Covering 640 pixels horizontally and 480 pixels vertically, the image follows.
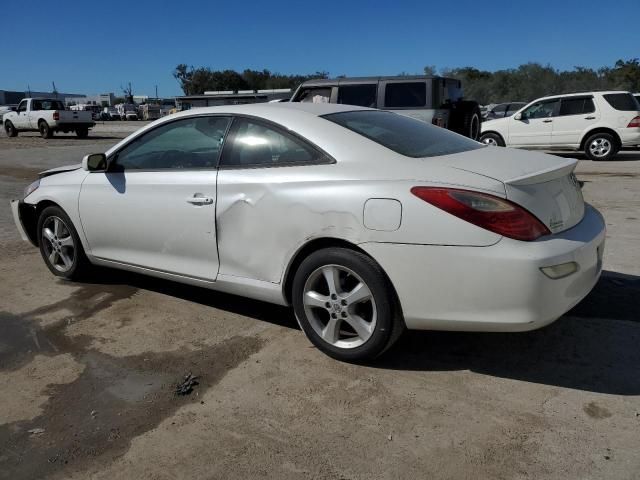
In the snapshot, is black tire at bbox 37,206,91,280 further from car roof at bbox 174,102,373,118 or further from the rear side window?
the rear side window

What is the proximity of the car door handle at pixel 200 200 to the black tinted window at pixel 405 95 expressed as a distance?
730 cm

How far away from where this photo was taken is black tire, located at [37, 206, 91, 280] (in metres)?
4.66

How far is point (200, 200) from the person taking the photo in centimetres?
367

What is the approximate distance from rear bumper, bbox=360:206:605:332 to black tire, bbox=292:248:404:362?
72mm

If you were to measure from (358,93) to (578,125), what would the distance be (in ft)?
20.5

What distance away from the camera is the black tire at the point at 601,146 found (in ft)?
43.9

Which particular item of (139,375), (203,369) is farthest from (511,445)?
(139,375)

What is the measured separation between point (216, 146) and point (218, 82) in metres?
96.6

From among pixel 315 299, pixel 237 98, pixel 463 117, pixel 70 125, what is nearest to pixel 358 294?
pixel 315 299

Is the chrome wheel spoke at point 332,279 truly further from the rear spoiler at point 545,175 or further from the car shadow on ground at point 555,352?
the rear spoiler at point 545,175

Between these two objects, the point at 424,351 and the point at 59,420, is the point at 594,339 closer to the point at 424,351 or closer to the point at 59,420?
the point at 424,351

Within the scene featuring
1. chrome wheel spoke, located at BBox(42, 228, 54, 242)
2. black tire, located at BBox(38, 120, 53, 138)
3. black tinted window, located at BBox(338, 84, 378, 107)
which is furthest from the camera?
black tire, located at BBox(38, 120, 53, 138)

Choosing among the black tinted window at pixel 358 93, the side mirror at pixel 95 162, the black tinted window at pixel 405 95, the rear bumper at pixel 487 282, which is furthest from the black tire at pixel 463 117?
the rear bumper at pixel 487 282

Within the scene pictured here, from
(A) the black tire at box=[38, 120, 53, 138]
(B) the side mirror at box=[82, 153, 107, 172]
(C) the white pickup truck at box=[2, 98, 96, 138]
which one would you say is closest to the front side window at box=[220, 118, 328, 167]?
(B) the side mirror at box=[82, 153, 107, 172]
